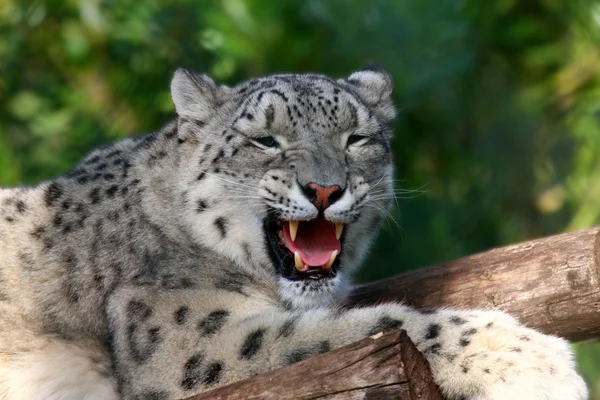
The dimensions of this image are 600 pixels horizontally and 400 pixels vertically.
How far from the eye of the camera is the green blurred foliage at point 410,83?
1216 cm

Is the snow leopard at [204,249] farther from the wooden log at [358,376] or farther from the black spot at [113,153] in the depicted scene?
the wooden log at [358,376]

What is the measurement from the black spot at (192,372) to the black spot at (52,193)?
1.59m

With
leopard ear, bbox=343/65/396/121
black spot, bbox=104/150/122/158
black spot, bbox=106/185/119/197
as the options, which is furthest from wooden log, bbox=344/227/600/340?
black spot, bbox=104/150/122/158

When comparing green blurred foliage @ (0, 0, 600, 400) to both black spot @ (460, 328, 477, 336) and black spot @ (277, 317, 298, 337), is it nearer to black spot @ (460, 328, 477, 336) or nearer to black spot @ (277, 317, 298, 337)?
black spot @ (277, 317, 298, 337)

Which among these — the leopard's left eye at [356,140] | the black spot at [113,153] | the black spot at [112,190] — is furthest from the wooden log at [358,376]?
the black spot at [113,153]

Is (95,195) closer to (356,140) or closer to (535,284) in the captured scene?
(356,140)

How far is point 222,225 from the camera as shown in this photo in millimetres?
5973

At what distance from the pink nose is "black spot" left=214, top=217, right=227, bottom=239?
567 millimetres

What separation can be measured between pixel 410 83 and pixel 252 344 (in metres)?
7.35

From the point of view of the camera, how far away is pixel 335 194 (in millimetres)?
5668

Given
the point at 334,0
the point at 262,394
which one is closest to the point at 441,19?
the point at 334,0

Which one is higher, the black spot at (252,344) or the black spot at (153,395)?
the black spot at (252,344)

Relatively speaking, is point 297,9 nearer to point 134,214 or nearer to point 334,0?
point 334,0

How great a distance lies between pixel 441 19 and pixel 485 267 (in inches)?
→ 270
